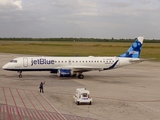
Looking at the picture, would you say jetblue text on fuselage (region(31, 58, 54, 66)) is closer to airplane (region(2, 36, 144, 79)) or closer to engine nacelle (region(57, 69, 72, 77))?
airplane (region(2, 36, 144, 79))

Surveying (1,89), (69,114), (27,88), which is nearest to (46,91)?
(27,88)

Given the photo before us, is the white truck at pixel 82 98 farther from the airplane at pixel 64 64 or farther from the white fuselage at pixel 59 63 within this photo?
the white fuselage at pixel 59 63

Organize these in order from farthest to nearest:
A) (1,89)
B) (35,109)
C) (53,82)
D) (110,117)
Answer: (53,82), (1,89), (35,109), (110,117)

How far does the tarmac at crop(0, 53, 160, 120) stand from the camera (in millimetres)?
24656

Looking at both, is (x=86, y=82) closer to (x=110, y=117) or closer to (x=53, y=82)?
(x=53, y=82)

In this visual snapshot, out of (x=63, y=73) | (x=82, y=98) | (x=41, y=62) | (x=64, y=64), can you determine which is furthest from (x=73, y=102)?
(x=64, y=64)

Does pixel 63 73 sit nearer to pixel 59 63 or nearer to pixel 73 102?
pixel 59 63

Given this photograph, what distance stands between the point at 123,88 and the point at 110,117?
589 inches

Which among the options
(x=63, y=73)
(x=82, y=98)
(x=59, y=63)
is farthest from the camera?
(x=59, y=63)

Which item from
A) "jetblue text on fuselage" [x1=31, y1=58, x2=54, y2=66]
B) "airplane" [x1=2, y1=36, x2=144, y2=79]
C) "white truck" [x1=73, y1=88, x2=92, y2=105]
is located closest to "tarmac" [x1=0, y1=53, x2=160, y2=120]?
"white truck" [x1=73, y1=88, x2=92, y2=105]

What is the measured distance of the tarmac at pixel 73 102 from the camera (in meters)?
24.7

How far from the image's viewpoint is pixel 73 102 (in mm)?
29812

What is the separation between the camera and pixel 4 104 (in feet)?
92.6

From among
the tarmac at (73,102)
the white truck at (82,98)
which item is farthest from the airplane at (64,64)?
the white truck at (82,98)
